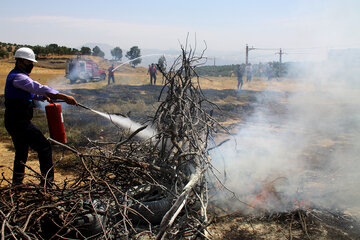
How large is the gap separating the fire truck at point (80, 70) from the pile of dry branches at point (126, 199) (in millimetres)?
19702

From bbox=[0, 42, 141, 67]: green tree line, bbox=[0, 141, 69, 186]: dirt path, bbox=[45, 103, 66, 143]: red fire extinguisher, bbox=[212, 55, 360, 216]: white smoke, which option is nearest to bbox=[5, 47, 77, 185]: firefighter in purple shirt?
bbox=[45, 103, 66, 143]: red fire extinguisher

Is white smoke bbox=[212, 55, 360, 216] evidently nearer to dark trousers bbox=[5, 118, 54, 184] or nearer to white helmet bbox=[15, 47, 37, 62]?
dark trousers bbox=[5, 118, 54, 184]

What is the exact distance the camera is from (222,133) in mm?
8211

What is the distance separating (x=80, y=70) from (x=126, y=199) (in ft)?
69.7

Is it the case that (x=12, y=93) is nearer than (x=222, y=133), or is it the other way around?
(x=12, y=93)

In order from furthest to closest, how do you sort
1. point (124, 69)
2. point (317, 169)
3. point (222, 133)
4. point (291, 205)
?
point (124, 69)
point (222, 133)
point (317, 169)
point (291, 205)

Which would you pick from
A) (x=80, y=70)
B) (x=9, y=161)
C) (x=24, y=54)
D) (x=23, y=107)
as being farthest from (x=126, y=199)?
(x=80, y=70)

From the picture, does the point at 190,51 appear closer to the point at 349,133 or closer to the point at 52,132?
the point at 52,132

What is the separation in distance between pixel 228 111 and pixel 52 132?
941cm

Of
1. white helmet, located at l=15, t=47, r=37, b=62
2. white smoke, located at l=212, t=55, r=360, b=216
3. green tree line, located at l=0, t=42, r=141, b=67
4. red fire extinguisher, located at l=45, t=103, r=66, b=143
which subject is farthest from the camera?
green tree line, located at l=0, t=42, r=141, b=67

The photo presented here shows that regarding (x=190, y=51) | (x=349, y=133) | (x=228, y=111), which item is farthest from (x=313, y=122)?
(x=190, y=51)

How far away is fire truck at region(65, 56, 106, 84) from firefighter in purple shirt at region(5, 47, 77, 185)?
1927 centimetres

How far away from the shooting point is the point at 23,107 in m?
3.65

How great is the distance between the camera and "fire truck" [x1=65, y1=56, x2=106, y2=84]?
70.8 ft
